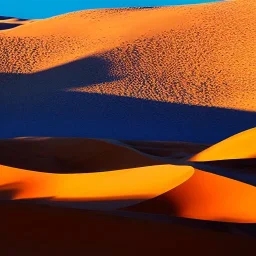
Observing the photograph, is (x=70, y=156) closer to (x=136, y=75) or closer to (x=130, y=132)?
(x=130, y=132)

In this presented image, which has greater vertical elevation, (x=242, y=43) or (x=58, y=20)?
(x=58, y=20)

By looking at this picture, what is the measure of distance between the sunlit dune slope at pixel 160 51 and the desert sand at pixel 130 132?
0.25ft

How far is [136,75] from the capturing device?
25.4 m

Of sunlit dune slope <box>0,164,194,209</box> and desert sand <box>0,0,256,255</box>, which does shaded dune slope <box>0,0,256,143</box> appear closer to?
desert sand <box>0,0,256,255</box>

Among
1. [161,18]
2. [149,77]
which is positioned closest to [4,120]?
[149,77]

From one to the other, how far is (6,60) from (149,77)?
20.9ft

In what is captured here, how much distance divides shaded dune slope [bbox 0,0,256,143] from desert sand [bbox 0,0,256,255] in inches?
2.3

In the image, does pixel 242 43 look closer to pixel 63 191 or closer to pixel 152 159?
pixel 152 159

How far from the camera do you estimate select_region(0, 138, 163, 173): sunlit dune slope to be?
8.52 m

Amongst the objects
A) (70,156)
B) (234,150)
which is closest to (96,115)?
(70,156)

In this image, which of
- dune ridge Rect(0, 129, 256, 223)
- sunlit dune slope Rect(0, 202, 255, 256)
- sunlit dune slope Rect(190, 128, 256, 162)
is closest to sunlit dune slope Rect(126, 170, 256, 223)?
dune ridge Rect(0, 129, 256, 223)

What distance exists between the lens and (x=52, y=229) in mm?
3631

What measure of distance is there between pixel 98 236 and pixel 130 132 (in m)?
15.5

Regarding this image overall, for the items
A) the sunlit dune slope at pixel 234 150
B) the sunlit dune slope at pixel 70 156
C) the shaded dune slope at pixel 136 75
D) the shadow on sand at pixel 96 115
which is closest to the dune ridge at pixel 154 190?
the sunlit dune slope at pixel 234 150
